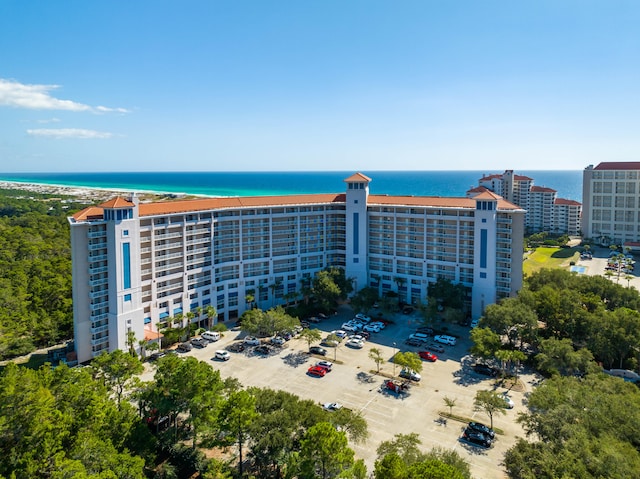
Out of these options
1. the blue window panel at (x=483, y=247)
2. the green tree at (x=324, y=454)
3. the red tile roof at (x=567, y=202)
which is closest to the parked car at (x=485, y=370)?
the blue window panel at (x=483, y=247)

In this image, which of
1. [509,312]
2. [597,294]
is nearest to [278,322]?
[509,312]

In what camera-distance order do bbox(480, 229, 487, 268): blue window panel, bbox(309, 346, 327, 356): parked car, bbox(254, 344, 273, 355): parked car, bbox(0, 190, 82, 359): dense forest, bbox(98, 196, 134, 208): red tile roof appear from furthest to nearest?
bbox(480, 229, 487, 268): blue window panel, bbox(254, 344, 273, 355): parked car, bbox(309, 346, 327, 356): parked car, bbox(0, 190, 82, 359): dense forest, bbox(98, 196, 134, 208): red tile roof

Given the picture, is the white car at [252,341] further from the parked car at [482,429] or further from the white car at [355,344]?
the parked car at [482,429]

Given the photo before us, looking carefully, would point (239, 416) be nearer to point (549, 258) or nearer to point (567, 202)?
point (549, 258)

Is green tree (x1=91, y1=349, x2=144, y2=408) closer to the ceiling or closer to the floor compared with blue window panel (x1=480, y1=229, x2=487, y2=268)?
closer to the floor

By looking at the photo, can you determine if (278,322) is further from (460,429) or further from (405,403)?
(460,429)

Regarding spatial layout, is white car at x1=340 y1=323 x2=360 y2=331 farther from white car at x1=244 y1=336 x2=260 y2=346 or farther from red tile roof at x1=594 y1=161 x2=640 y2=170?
red tile roof at x1=594 y1=161 x2=640 y2=170

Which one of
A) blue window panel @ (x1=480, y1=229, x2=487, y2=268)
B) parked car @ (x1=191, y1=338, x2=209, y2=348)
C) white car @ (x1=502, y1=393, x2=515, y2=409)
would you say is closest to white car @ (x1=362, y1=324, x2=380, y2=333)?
blue window panel @ (x1=480, y1=229, x2=487, y2=268)
